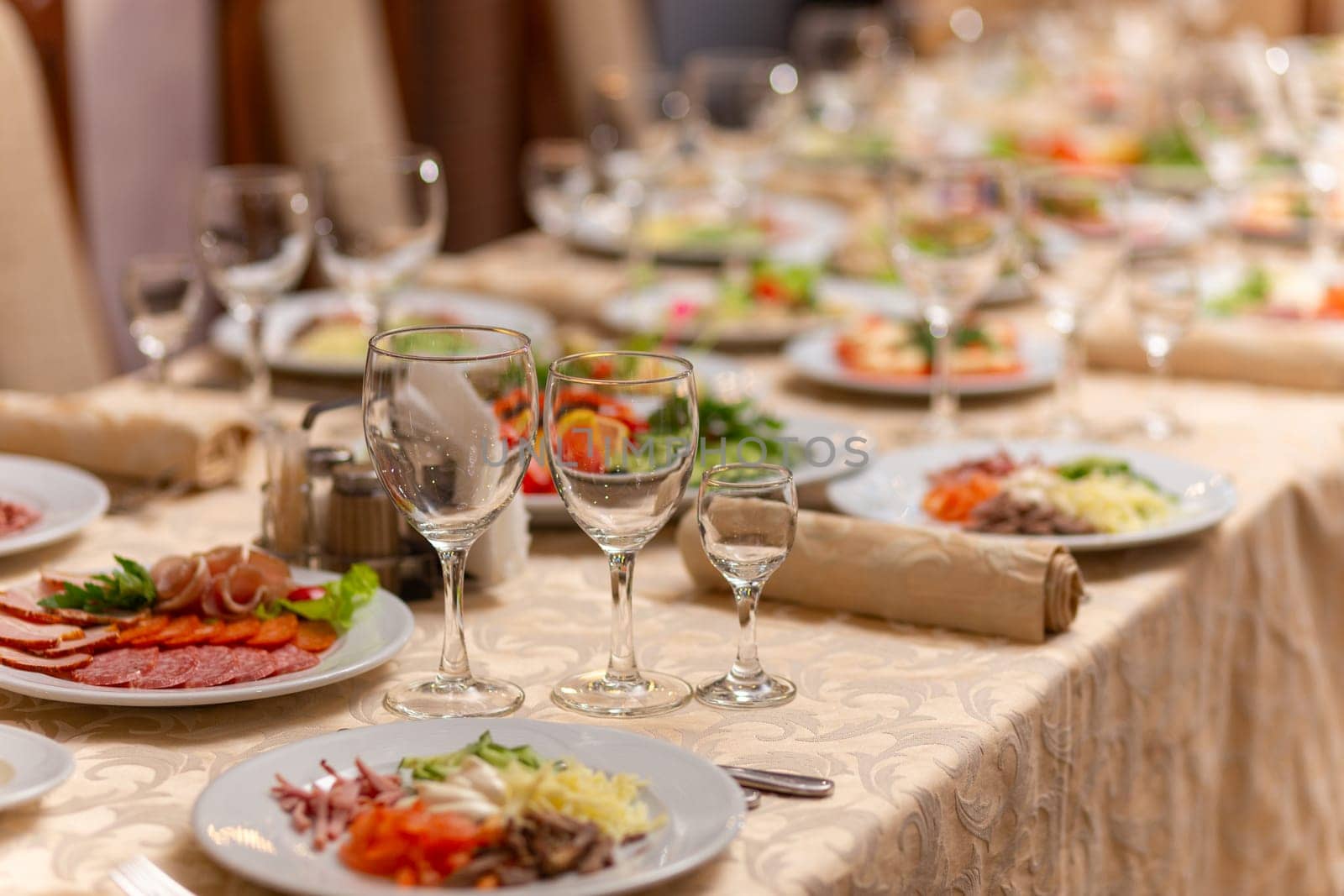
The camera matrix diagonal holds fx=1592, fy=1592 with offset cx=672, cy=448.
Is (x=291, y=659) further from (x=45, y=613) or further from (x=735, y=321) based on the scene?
(x=735, y=321)

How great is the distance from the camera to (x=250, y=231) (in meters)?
1.69

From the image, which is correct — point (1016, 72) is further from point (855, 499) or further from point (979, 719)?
point (979, 719)

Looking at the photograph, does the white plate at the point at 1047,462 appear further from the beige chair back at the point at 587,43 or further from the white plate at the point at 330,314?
the beige chair back at the point at 587,43

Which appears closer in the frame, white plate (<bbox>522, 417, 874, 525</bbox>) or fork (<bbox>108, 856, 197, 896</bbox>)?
fork (<bbox>108, 856, 197, 896</bbox>)

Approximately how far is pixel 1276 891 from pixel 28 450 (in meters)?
1.31

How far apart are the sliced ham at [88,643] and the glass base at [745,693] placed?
1.30ft

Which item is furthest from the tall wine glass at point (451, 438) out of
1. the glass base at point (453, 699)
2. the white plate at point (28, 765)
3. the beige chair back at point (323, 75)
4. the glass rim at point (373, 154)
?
the beige chair back at point (323, 75)

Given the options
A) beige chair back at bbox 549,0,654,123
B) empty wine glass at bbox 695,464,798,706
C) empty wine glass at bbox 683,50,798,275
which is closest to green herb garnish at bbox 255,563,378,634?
empty wine glass at bbox 695,464,798,706

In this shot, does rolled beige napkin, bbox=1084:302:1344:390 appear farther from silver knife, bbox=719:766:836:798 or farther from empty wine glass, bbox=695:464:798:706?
silver knife, bbox=719:766:836:798

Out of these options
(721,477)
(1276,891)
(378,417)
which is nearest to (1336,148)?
(1276,891)

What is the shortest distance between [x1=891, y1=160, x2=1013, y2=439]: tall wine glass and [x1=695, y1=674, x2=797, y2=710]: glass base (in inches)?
27.4

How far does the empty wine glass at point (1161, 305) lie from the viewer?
1.71m

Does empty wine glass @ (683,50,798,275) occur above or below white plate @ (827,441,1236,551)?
above

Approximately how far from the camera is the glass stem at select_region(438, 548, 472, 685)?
3.44 ft
